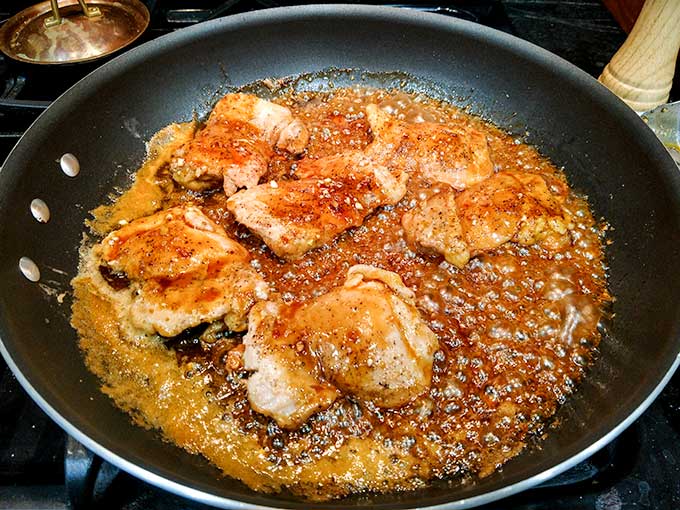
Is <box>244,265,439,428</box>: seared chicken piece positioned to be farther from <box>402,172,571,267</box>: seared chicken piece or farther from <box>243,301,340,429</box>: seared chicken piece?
<box>402,172,571,267</box>: seared chicken piece

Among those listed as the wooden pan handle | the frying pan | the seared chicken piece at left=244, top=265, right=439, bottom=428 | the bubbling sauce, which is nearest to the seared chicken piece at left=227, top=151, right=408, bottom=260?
the bubbling sauce

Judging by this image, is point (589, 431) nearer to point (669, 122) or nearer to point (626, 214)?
point (626, 214)

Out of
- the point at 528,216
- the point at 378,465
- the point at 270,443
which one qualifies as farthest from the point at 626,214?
the point at 270,443

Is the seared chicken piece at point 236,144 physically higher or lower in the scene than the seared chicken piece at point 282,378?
higher

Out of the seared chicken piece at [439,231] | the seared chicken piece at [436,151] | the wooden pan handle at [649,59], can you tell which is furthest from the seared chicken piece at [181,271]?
the wooden pan handle at [649,59]

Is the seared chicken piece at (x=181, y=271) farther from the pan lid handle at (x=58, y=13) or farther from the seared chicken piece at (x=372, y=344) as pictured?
the pan lid handle at (x=58, y=13)
